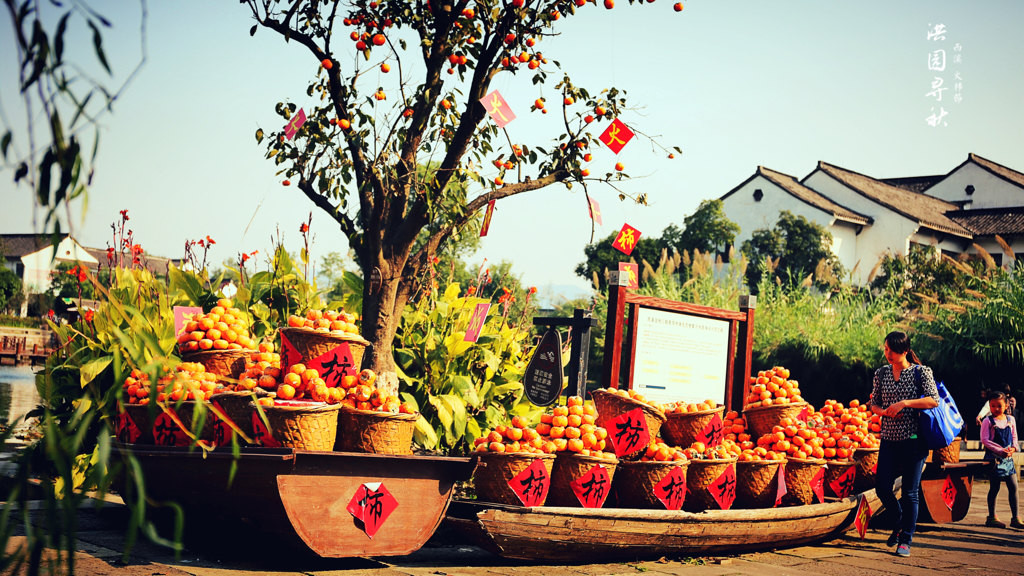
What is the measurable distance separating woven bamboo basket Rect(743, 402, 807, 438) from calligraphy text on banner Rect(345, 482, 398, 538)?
3.14 meters

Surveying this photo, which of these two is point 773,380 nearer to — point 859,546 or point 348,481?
point 859,546

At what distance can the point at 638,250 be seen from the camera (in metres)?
33.5

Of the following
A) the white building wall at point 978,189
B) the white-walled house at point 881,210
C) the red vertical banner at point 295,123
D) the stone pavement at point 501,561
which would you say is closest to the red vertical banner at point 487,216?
the red vertical banner at point 295,123

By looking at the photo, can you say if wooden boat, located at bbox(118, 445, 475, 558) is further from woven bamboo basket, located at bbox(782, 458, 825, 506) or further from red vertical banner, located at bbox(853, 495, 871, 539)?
red vertical banner, located at bbox(853, 495, 871, 539)

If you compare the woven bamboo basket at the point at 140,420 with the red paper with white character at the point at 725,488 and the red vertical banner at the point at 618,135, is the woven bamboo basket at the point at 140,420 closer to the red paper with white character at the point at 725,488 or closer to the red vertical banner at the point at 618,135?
the red paper with white character at the point at 725,488

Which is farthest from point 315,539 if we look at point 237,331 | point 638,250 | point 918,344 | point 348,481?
point 638,250

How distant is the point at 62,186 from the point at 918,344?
519 inches

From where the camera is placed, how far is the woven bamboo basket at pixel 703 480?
5.02 metres

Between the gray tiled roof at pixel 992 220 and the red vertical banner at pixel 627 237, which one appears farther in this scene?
the gray tiled roof at pixel 992 220

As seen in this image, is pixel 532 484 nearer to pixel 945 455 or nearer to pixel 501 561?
pixel 501 561

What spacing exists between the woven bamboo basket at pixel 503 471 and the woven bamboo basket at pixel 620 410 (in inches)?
30.7

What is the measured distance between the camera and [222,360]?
4.81m

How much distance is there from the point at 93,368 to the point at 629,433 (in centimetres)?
338

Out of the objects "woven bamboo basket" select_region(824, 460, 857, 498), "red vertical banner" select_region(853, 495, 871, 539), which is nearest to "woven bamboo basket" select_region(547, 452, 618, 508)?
"woven bamboo basket" select_region(824, 460, 857, 498)
